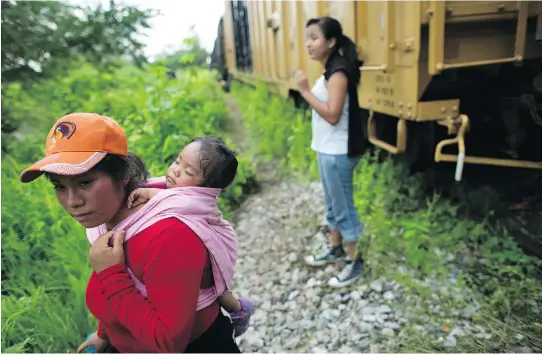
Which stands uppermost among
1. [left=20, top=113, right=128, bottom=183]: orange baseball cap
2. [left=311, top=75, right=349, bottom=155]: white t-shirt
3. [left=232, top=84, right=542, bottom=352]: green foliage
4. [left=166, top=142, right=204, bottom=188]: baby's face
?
[left=20, top=113, right=128, bottom=183]: orange baseball cap

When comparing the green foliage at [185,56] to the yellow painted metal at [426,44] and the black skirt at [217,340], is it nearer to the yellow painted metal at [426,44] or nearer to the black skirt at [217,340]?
the yellow painted metal at [426,44]

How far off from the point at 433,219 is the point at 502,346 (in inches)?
61.9

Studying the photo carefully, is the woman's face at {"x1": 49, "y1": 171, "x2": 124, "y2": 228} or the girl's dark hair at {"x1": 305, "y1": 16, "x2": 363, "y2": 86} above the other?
the girl's dark hair at {"x1": 305, "y1": 16, "x2": 363, "y2": 86}

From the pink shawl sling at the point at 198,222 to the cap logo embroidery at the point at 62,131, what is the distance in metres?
0.28

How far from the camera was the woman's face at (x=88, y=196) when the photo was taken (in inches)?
49.9

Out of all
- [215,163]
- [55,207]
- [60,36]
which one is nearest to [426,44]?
[215,163]

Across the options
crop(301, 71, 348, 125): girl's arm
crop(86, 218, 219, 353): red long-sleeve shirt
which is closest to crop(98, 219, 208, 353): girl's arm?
crop(86, 218, 219, 353): red long-sleeve shirt

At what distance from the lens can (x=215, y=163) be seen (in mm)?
1363

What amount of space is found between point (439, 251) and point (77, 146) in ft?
10.3

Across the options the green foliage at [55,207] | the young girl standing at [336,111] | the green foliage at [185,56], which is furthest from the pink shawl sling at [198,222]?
the green foliage at [185,56]

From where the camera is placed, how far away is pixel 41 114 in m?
6.01

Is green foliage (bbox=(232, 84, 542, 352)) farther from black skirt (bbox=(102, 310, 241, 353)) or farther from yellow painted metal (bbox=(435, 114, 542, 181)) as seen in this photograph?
black skirt (bbox=(102, 310, 241, 353))

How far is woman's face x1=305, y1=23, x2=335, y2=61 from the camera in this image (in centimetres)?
299

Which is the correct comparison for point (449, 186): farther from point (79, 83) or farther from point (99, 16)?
point (79, 83)
